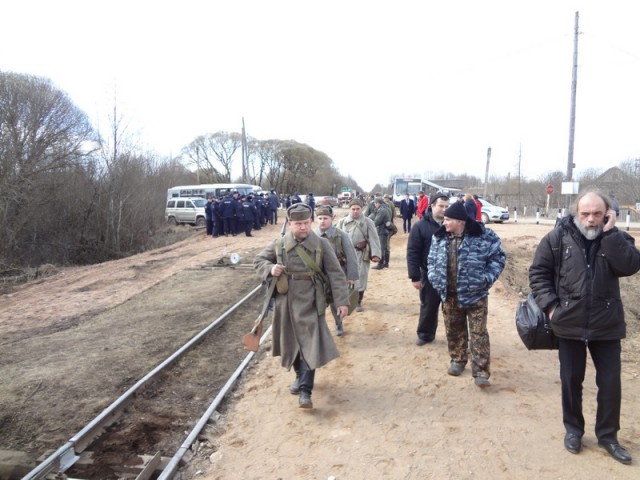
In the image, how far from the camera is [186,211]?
101ft

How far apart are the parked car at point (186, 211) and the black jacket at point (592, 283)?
1113 inches

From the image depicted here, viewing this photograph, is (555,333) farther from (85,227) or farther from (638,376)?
(85,227)

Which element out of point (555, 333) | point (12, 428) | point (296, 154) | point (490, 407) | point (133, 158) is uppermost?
point (296, 154)

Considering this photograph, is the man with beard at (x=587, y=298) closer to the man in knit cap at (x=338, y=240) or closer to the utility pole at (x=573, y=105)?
the man in knit cap at (x=338, y=240)

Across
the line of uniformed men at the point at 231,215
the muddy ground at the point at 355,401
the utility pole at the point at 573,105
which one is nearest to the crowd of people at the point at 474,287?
the muddy ground at the point at 355,401

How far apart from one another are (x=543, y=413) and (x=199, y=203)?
2856 centimetres

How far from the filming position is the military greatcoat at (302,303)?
4266 millimetres

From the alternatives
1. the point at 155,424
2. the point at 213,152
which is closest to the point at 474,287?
the point at 155,424

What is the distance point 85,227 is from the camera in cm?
2572

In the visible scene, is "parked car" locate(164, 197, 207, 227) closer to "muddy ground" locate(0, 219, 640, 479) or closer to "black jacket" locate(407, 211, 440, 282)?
"muddy ground" locate(0, 219, 640, 479)

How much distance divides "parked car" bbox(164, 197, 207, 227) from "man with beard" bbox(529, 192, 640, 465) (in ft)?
92.5

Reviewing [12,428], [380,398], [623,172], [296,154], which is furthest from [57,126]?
[296,154]

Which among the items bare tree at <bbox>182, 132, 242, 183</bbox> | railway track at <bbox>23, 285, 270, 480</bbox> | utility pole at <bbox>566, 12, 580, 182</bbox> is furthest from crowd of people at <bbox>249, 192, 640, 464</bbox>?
bare tree at <bbox>182, 132, 242, 183</bbox>

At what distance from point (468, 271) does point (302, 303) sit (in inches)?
61.7
